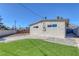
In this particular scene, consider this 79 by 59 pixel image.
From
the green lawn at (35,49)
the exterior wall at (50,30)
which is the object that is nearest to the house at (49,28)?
the exterior wall at (50,30)

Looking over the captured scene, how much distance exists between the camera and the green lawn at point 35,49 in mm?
5301

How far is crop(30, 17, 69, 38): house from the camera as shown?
541cm

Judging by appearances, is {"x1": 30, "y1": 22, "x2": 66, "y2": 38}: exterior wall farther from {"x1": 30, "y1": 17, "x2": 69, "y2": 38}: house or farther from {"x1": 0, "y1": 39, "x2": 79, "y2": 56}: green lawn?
{"x1": 0, "y1": 39, "x2": 79, "y2": 56}: green lawn

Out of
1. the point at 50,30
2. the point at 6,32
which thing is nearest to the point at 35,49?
the point at 50,30

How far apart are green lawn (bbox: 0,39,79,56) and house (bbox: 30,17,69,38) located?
0.19m

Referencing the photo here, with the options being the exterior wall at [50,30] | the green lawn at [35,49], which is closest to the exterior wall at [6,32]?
the green lawn at [35,49]

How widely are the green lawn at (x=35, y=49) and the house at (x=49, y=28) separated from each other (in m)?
0.19

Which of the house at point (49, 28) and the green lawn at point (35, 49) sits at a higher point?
the house at point (49, 28)

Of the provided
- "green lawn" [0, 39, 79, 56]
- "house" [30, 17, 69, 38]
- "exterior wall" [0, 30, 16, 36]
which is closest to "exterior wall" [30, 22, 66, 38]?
"house" [30, 17, 69, 38]

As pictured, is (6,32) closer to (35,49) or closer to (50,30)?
(35,49)

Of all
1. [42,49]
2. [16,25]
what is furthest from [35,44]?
[16,25]

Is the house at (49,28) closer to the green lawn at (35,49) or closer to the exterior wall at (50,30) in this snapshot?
the exterior wall at (50,30)

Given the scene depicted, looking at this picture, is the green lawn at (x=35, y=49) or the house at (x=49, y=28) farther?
the house at (x=49, y=28)

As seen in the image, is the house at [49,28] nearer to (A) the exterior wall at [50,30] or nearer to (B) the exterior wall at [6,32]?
(A) the exterior wall at [50,30]
